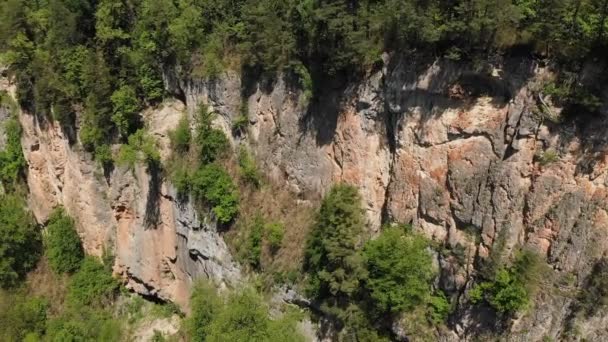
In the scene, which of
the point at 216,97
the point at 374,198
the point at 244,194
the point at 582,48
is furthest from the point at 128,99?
the point at 582,48

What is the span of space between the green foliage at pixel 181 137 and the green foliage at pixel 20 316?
14.8m

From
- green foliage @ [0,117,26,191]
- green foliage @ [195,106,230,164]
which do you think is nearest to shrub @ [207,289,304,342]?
green foliage @ [195,106,230,164]

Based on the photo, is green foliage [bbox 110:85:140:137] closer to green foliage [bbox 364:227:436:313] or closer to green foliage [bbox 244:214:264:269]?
green foliage [bbox 244:214:264:269]

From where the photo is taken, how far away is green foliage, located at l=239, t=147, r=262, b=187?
84.8 ft

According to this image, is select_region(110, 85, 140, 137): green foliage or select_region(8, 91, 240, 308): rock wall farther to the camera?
select_region(110, 85, 140, 137): green foliage

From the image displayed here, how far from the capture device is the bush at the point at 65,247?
3256 centimetres

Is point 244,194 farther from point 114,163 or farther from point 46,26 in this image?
point 46,26

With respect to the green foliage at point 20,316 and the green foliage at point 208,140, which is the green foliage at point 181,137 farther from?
the green foliage at point 20,316

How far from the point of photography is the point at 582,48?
17328 millimetres

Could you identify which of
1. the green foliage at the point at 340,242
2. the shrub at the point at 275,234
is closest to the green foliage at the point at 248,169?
the shrub at the point at 275,234

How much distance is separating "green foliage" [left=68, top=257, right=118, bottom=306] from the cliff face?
713cm

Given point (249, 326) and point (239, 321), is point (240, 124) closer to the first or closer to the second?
point (239, 321)

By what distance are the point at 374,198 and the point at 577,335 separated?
9701 mm

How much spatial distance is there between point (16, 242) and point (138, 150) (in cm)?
1247
